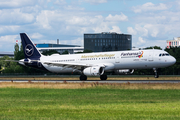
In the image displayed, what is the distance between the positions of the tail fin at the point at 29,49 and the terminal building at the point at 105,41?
417 ft

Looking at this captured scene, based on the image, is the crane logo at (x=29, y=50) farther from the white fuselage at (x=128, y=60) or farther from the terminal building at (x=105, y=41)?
the terminal building at (x=105, y=41)

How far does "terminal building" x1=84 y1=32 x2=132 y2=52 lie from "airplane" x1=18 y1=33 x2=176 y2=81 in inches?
5143

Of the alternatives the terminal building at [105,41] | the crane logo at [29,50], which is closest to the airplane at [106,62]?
the crane logo at [29,50]

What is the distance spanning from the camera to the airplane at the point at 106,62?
1886 inches

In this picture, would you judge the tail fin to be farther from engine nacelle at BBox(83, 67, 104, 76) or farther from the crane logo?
engine nacelle at BBox(83, 67, 104, 76)

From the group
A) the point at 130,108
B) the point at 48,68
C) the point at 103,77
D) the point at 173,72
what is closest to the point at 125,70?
the point at 103,77

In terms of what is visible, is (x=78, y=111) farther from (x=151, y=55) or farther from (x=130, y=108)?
(x=151, y=55)

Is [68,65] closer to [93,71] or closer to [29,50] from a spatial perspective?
[93,71]

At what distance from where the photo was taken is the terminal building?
190625 mm

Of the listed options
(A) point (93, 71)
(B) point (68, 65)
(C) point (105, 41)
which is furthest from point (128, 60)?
(C) point (105, 41)

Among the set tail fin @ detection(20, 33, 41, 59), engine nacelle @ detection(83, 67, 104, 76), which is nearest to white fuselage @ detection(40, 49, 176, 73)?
engine nacelle @ detection(83, 67, 104, 76)

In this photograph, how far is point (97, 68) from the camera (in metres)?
49.8

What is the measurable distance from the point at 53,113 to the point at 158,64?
33335 mm

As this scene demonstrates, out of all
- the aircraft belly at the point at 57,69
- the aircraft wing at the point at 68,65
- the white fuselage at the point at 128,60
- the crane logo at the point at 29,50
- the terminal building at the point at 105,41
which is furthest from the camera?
the terminal building at the point at 105,41
